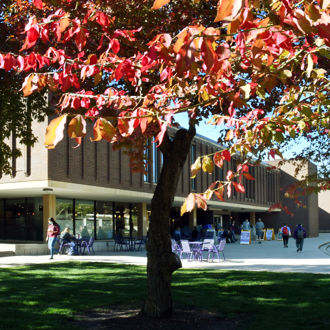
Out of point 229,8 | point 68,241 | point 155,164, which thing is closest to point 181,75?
point 229,8

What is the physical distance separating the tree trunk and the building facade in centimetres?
1068

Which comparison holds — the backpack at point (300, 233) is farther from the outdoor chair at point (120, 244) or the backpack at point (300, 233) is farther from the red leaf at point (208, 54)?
the red leaf at point (208, 54)

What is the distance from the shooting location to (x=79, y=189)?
24.3m

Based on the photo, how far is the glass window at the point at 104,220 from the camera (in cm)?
3114

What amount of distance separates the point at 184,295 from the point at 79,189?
15367 millimetres

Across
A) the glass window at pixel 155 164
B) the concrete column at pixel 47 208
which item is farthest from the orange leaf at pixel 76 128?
the glass window at pixel 155 164

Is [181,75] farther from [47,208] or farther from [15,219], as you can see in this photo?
[15,219]

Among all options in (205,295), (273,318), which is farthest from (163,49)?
(205,295)

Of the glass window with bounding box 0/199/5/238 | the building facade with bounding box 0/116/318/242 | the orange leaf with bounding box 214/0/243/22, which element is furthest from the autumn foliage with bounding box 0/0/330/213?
the glass window with bounding box 0/199/5/238

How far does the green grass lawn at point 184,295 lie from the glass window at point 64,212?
12.8 meters

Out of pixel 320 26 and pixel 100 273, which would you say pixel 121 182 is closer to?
pixel 100 273

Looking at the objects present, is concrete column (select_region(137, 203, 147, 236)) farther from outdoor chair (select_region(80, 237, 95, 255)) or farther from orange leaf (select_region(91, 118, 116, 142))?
orange leaf (select_region(91, 118, 116, 142))

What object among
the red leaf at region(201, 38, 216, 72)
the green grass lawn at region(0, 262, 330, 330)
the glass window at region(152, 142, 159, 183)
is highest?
the glass window at region(152, 142, 159, 183)

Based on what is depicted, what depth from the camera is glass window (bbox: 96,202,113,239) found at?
102 ft
